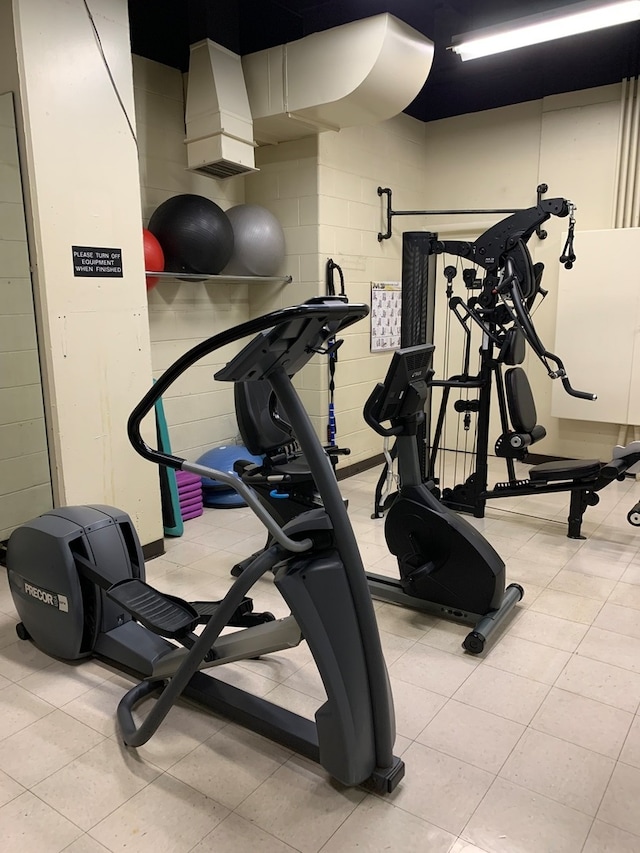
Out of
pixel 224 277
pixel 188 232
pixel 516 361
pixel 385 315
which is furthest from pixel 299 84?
pixel 516 361

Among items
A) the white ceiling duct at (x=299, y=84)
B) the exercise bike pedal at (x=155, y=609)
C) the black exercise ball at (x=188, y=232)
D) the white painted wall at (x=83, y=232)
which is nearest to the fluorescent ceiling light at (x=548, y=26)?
the white ceiling duct at (x=299, y=84)

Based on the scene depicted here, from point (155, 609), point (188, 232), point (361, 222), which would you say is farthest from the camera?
point (361, 222)

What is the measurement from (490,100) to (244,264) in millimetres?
2886

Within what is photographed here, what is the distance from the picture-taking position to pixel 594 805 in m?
1.85

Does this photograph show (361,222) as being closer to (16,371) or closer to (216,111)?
(216,111)

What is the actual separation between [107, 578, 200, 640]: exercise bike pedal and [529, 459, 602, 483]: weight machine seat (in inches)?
99.2

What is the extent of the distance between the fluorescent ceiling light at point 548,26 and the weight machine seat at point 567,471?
2.65 meters

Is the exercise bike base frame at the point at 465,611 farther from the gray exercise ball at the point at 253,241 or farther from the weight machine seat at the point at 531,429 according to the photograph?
the gray exercise ball at the point at 253,241

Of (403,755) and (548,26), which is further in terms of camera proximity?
(548,26)

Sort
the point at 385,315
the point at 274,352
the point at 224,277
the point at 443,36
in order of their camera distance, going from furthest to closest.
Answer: the point at 385,315 < the point at 443,36 < the point at 224,277 < the point at 274,352

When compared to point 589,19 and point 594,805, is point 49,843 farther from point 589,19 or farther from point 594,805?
point 589,19

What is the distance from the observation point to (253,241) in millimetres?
4547

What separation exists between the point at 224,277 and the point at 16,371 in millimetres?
1632

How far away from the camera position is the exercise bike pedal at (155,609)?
89.2 inches
